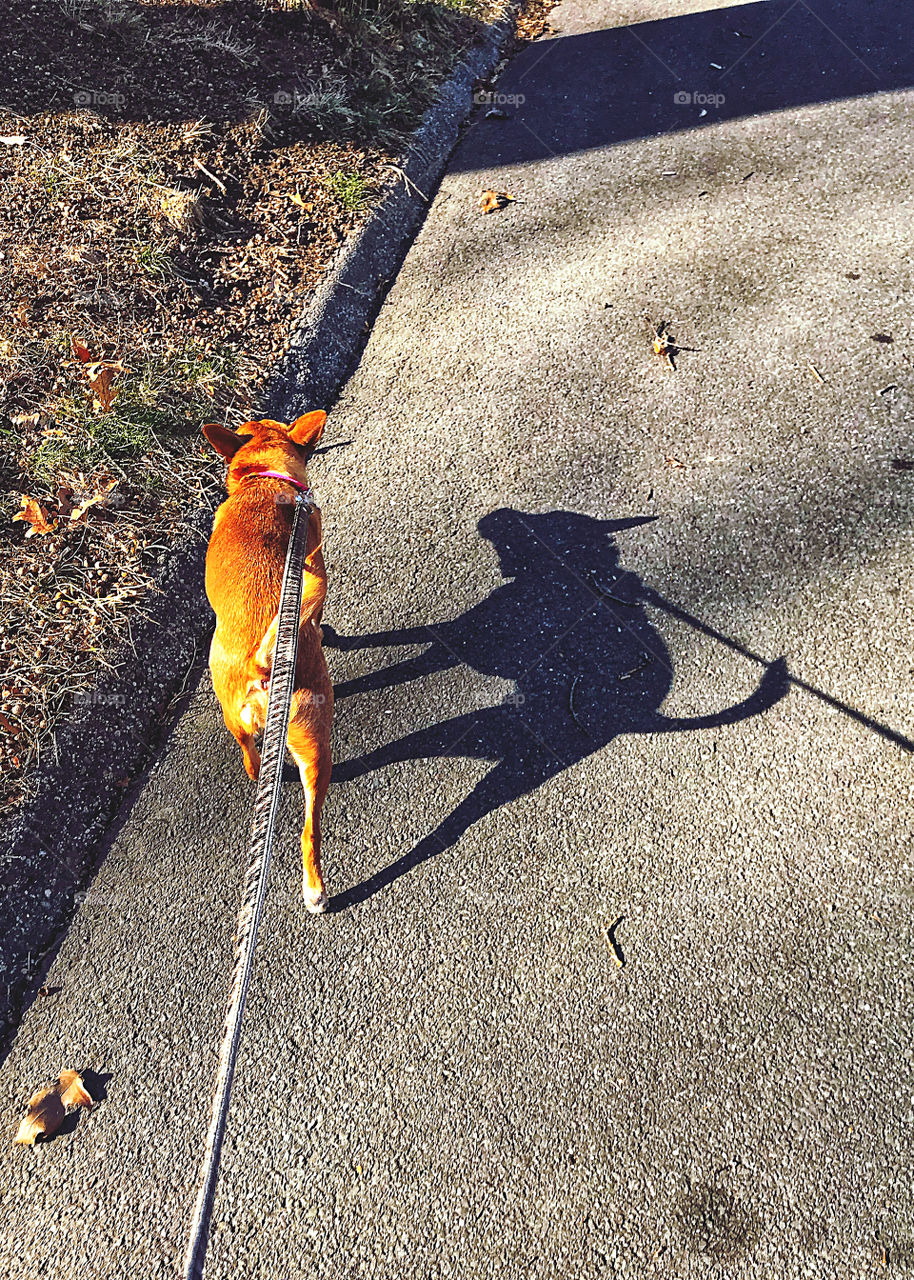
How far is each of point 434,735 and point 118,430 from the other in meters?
2.27

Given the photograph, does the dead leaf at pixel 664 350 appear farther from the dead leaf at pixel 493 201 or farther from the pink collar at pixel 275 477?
the pink collar at pixel 275 477

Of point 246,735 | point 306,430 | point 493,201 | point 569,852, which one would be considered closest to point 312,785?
point 246,735

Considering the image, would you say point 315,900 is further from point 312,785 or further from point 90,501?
point 90,501

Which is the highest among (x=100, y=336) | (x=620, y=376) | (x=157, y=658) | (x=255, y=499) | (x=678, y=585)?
(x=100, y=336)

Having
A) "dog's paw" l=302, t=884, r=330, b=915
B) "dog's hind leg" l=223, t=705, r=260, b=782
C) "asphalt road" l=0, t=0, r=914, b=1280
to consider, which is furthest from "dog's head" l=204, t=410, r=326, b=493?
"dog's paw" l=302, t=884, r=330, b=915

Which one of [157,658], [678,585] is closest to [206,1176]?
[157,658]

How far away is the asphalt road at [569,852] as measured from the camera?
2.16 meters

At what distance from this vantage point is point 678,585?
11.4ft

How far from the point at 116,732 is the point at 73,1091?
131 cm

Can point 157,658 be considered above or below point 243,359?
below

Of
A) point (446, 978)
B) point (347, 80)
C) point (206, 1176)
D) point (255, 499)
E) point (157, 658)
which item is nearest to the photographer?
point (206, 1176)

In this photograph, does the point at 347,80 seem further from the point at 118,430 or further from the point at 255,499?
the point at 255,499

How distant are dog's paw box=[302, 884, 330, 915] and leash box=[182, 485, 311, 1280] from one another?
0.76m

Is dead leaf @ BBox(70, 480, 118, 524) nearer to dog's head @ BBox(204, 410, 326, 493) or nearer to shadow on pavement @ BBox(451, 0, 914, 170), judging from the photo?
dog's head @ BBox(204, 410, 326, 493)
